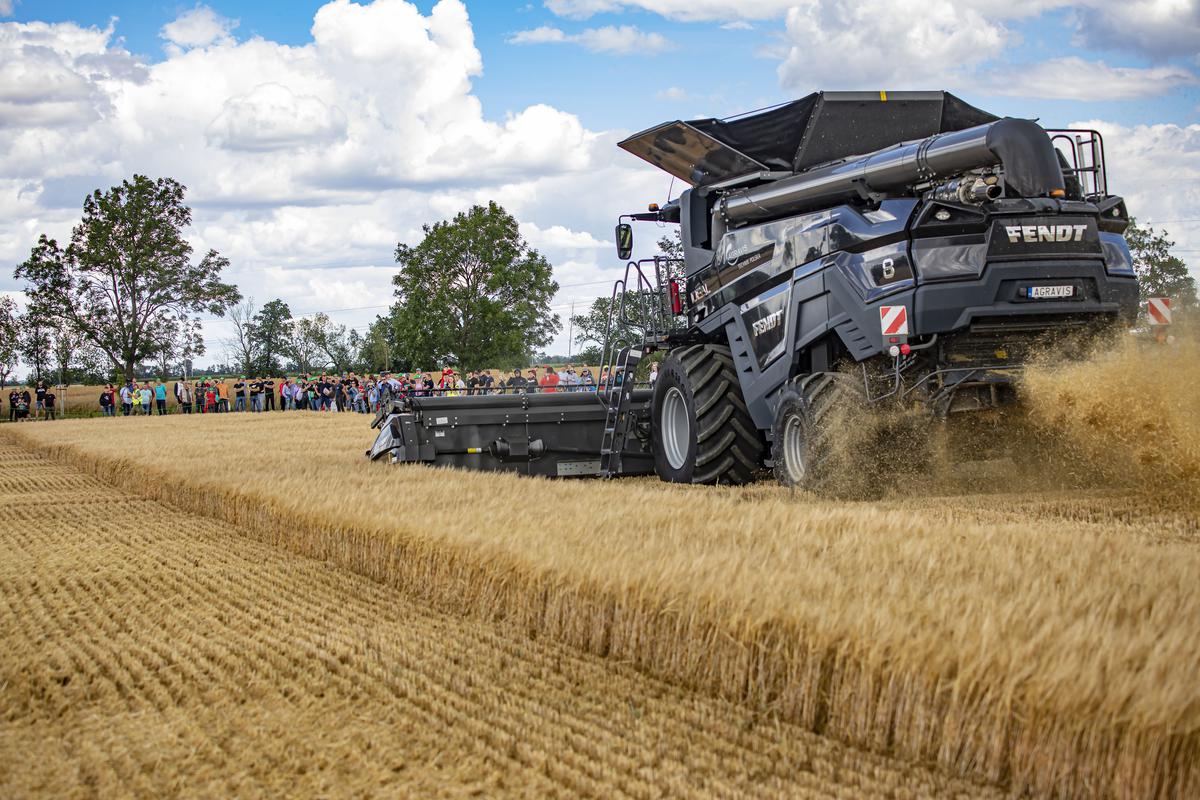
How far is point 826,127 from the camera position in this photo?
994cm

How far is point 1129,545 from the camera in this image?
542cm

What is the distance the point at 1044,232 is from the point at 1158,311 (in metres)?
1.32

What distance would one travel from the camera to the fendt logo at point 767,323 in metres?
9.56

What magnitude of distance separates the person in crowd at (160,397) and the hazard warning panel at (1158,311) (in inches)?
1629

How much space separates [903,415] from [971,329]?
767 millimetres

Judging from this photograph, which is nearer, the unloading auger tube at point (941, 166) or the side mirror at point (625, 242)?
the unloading auger tube at point (941, 166)

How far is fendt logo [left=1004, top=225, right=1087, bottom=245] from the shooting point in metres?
7.99

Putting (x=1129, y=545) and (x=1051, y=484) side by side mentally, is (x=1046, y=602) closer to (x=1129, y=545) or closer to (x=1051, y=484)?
(x=1129, y=545)

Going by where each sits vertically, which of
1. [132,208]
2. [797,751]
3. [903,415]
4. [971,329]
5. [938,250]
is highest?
[132,208]

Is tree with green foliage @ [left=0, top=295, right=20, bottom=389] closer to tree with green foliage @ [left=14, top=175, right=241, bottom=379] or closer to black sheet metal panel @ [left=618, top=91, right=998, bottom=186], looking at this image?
tree with green foliage @ [left=14, top=175, right=241, bottom=379]

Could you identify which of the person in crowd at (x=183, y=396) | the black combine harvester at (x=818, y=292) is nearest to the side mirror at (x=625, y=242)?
the black combine harvester at (x=818, y=292)

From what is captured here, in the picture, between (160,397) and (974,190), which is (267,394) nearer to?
(160,397)

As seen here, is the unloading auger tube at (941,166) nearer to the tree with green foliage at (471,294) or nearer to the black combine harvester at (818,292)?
the black combine harvester at (818,292)

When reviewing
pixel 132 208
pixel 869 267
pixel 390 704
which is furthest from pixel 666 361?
pixel 132 208
